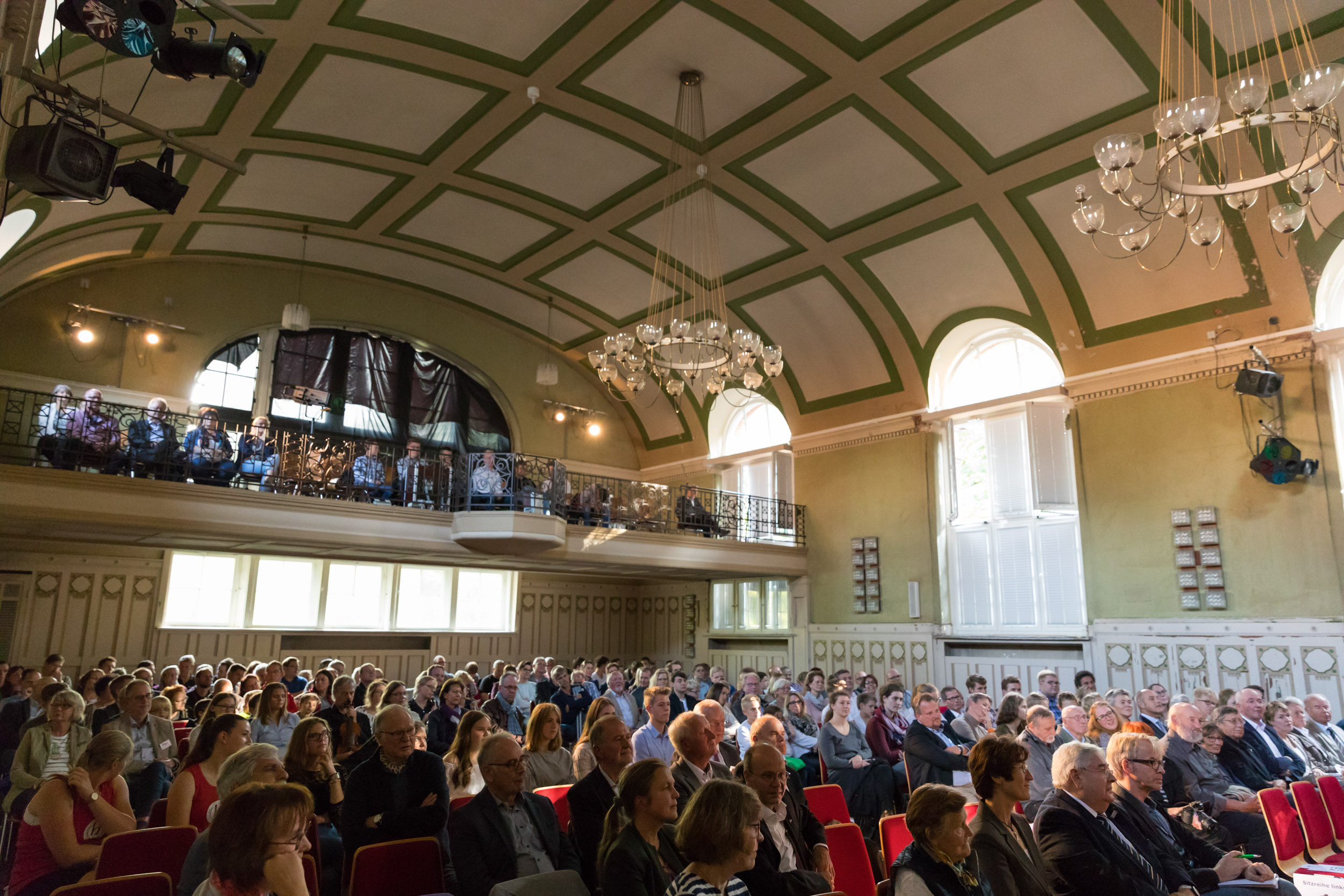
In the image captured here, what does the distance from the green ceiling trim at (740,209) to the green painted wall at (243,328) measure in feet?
13.7

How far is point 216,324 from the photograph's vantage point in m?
13.3

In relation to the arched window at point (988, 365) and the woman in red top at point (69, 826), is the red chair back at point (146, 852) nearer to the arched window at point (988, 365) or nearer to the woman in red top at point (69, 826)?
the woman in red top at point (69, 826)

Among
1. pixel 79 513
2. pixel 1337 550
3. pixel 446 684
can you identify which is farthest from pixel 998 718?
pixel 79 513

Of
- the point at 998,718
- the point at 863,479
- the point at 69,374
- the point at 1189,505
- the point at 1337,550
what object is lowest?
the point at 998,718

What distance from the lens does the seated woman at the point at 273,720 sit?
18.3ft

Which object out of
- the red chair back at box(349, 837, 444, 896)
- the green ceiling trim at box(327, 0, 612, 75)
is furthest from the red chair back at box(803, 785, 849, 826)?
the green ceiling trim at box(327, 0, 612, 75)

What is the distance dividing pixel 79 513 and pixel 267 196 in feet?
17.2

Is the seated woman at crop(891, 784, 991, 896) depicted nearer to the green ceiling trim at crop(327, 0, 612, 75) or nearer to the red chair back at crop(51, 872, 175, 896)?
the red chair back at crop(51, 872, 175, 896)

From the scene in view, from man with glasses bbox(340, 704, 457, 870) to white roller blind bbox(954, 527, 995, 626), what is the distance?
9.88 m

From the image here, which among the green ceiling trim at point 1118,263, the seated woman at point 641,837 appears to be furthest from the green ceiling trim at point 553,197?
the seated woman at point 641,837

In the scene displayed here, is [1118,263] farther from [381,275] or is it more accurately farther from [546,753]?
[381,275]

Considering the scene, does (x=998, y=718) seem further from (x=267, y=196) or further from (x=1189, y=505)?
(x=267, y=196)

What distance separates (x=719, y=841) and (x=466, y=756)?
2.61m

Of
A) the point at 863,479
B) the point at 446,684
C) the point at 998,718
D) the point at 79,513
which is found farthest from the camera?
the point at 863,479
